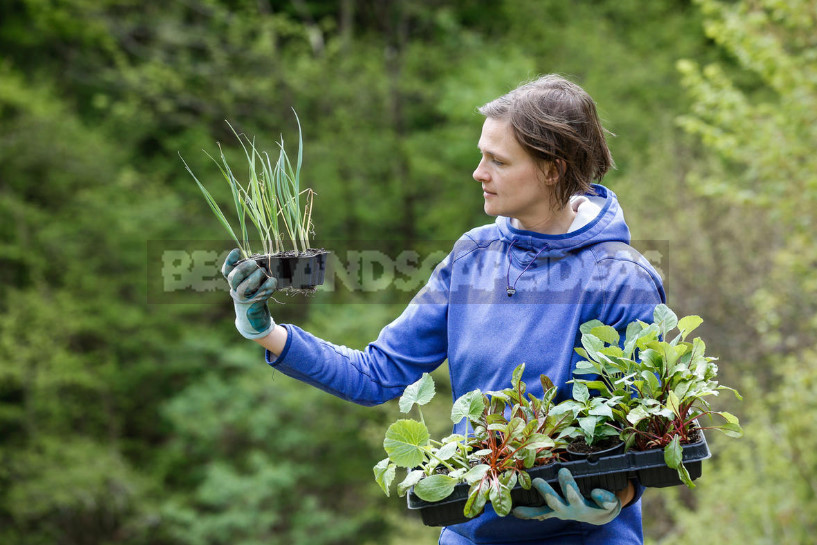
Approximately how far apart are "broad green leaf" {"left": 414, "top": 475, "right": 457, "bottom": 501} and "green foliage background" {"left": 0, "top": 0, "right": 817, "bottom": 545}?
5939 mm

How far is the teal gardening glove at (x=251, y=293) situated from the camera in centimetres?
152

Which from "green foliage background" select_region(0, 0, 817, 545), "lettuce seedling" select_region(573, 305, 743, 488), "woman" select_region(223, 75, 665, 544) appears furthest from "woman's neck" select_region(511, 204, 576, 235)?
"green foliage background" select_region(0, 0, 817, 545)

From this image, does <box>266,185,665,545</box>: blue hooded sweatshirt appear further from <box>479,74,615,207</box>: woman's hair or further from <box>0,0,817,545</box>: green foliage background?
<box>0,0,817,545</box>: green foliage background

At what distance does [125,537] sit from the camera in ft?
31.7

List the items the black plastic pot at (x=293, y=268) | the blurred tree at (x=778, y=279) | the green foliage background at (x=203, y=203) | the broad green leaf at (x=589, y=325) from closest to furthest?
the broad green leaf at (x=589, y=325) → the black plastic pot at (x=293, y=268) → the blurred tree at (x=778, y=279) → the green foliage background at (x=203, y=203)

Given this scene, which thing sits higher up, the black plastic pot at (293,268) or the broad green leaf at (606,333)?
the black plastic pot at (293,268)

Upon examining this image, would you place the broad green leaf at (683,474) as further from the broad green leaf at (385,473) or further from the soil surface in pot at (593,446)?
the broad green leaf at (385,473)

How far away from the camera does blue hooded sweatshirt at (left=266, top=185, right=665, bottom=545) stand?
5.02 feet

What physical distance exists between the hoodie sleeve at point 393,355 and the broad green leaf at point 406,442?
0.21m

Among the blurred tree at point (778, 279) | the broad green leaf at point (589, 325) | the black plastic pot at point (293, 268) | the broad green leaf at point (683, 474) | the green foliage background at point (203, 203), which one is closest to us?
the broad green leaf at point (683, 474)

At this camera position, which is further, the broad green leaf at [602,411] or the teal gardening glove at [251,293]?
the teal gardening glove at [251,293]

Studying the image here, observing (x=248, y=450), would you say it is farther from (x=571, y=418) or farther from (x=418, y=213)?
(x=571, y=418)

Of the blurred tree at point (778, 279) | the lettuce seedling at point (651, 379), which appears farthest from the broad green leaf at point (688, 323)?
the blurred tree at point (778, 279)

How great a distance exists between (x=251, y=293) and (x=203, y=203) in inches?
370
